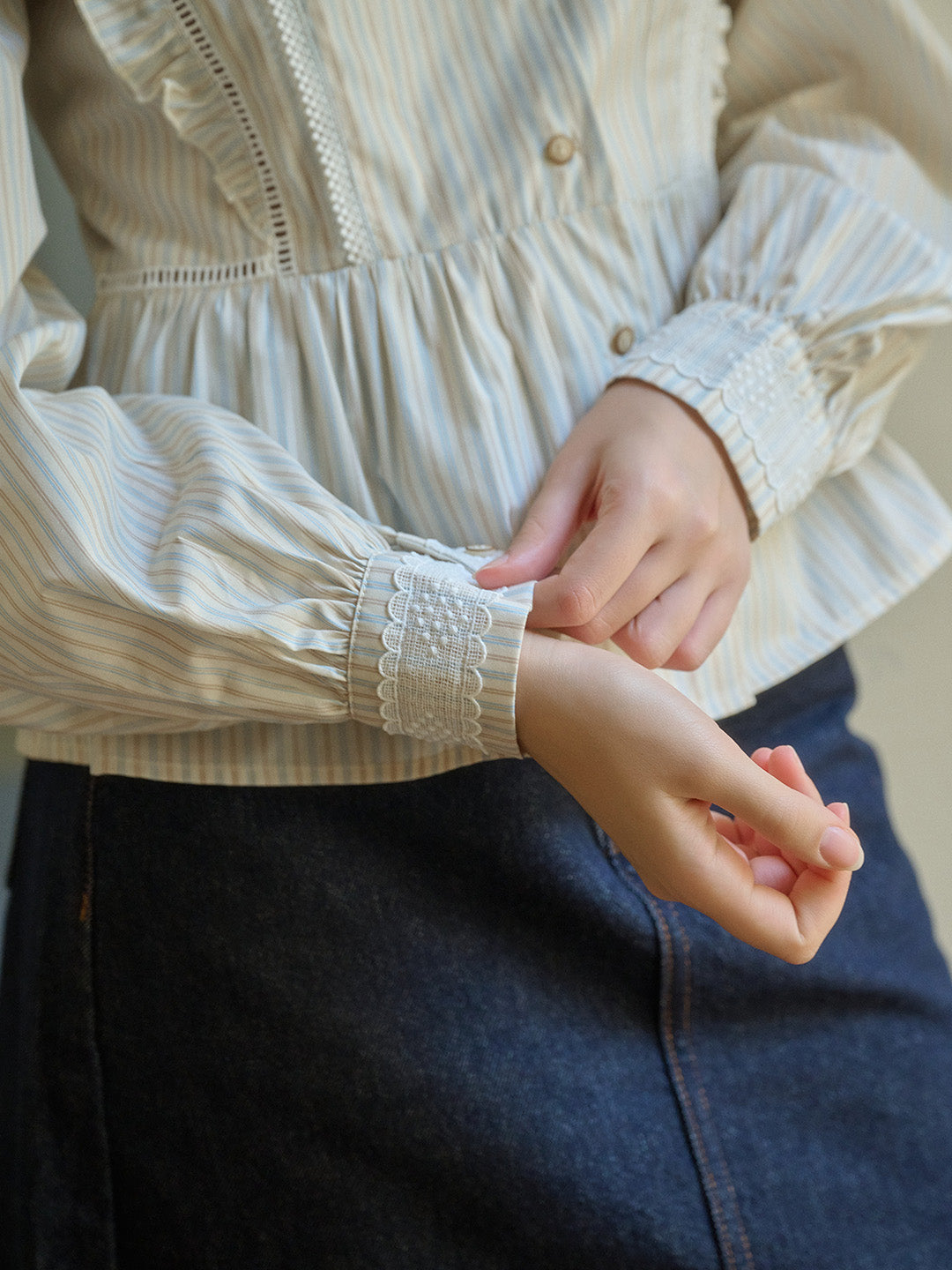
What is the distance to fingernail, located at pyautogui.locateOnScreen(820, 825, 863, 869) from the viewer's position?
0.45 meters

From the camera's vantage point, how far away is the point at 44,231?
61cm

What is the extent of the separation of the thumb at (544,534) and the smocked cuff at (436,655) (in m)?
0.02

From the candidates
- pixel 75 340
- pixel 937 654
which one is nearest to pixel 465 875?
pixel 75 340

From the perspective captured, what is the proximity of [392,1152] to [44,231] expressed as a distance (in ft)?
1.95

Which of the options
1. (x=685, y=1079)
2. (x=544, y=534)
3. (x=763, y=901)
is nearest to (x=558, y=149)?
(x=544, y=534)

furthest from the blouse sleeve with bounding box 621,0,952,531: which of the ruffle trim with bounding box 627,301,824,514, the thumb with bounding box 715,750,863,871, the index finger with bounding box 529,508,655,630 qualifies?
the thumb with bounding box 715,750,863,871

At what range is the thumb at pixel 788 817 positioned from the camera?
17.5 inches

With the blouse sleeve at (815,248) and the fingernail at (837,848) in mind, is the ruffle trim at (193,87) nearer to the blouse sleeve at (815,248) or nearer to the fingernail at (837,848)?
the blouse sleeve at (815,248)

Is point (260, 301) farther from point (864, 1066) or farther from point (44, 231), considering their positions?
point (864, 1066)

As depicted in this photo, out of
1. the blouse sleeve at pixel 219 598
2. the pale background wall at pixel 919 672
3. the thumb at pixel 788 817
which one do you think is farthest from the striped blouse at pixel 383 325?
the pale background wall at pixel 919 672

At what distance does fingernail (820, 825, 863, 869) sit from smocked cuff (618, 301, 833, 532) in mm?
236

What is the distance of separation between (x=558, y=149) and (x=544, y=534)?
0.24 m

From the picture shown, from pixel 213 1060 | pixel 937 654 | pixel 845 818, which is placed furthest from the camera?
pixel 937 654

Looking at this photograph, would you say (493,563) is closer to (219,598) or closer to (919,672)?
(219,598)
